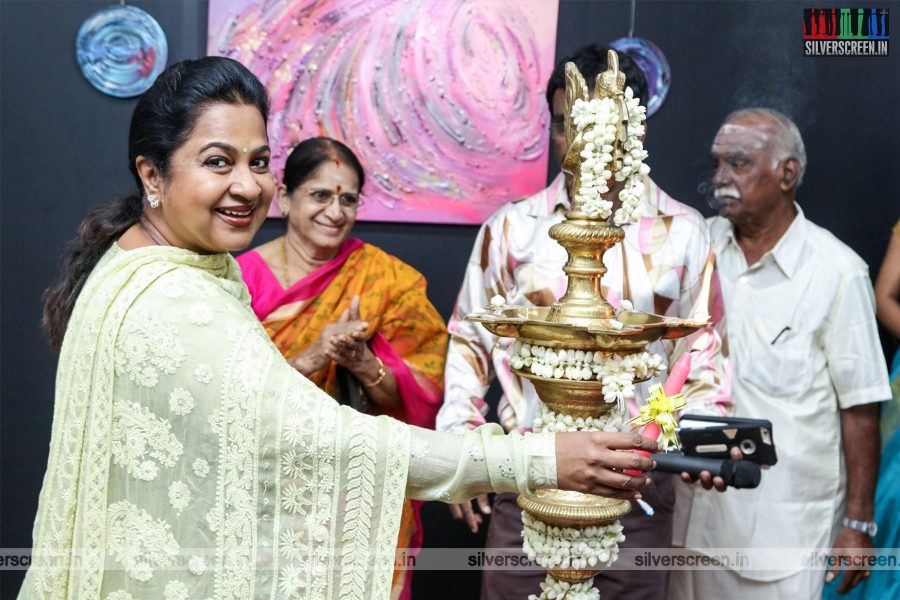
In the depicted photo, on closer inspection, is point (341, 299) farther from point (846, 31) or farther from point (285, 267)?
point (846, 31)

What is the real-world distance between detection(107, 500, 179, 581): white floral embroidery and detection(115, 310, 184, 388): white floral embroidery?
0.80 feet

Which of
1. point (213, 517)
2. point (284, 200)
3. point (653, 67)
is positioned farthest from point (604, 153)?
point (653, 67)

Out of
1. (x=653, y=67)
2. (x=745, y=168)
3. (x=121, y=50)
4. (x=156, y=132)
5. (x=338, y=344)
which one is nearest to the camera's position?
(x=156, y=132)

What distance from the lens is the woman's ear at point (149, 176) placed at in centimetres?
201

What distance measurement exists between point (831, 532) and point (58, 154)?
3049mm

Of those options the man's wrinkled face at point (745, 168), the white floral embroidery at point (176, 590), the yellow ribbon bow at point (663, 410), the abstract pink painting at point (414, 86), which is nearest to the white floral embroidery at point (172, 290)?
the white floral embroidery at point (176, 590)

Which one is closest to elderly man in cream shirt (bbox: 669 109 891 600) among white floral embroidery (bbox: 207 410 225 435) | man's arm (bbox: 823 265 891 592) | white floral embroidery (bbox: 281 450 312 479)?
man's arm (bbox: 823 265 891 592)

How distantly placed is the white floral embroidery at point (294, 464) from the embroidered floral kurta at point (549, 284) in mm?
937

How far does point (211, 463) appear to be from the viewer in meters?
1.81

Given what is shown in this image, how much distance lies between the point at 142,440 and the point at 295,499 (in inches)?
11.4

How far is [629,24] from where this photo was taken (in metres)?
3.95

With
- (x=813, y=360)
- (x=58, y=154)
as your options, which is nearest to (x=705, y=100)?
(x=813, y=360)

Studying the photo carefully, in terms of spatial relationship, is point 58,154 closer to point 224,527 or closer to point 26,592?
point 26,592

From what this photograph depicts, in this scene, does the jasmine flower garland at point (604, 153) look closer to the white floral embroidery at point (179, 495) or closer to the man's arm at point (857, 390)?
the white floral embroidery at point (179, 495)
